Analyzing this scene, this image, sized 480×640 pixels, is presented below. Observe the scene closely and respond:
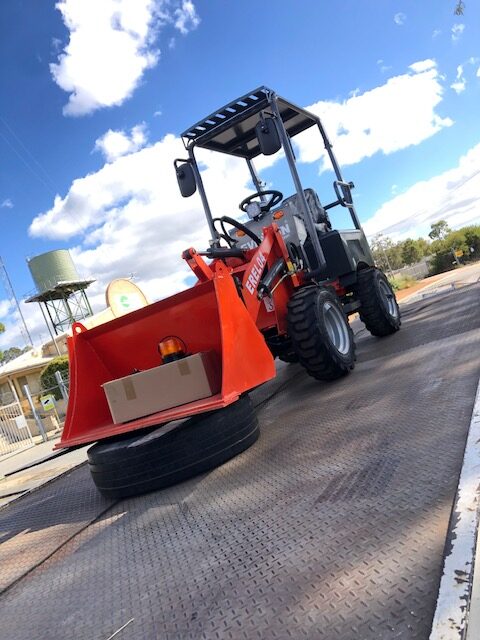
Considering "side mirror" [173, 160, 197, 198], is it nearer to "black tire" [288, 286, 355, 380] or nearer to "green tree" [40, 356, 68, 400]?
"black tire" [288, 286, 355, 380]

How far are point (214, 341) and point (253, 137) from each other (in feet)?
13.2

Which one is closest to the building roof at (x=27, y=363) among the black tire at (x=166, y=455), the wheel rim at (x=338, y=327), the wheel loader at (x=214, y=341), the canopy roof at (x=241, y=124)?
the canopy roof at (x=241, y=124)

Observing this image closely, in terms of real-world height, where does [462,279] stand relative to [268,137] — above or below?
below

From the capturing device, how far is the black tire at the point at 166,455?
3.63 meters

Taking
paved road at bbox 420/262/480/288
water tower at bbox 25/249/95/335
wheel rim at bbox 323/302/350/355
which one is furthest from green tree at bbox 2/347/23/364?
wheel rim at bbox 323/302/350/355

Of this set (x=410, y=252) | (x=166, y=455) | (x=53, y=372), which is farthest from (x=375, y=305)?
(x=410, y=252)

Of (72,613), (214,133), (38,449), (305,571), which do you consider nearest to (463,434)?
(305,571)

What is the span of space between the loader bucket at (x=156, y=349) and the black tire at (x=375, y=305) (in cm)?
343

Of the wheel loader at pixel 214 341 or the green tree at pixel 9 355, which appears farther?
the green tree at pixel 9 355

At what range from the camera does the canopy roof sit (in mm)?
5922

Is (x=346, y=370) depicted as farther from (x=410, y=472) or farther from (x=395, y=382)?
(x=410, y=472)

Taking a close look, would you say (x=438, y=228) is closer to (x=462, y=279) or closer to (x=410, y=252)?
(x=410, y=252)

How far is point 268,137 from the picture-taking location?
515cm

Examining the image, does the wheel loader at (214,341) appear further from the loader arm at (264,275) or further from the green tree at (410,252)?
the green tree at (410,252)
